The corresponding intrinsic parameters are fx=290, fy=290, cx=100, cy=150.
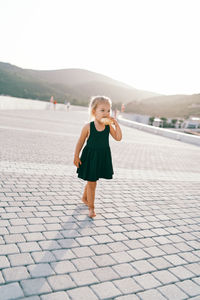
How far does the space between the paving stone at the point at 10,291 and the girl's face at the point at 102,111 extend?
7.08 feet

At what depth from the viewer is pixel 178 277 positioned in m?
2.69

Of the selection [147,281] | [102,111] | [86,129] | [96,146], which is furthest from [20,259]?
[102,111]

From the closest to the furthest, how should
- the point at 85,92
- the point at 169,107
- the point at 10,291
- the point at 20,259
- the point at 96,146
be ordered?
the point at 10,291 < the point at 20,259 < the point at 96,146 < the point at 169,107 < the point at 85,92

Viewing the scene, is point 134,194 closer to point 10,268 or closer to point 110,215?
point 110,215

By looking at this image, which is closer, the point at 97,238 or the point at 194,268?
the point at 194,268

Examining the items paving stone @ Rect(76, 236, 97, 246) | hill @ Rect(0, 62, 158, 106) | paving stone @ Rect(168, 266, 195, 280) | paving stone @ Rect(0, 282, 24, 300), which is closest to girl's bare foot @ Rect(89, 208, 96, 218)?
paving stone @ Rect(76, 236, 97, 246)

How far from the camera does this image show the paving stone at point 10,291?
2.12 m

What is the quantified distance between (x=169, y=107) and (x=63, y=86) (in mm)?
62587

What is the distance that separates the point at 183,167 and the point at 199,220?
438 centimetres

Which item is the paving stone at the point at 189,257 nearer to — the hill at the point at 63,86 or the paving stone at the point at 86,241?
the paving stone at the point at 86,241

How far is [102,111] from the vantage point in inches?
145

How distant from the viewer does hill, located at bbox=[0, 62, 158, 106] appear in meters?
94.6

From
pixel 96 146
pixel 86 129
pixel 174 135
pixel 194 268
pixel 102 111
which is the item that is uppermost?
pixel 102 111

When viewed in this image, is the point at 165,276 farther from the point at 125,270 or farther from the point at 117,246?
the point at 117,246
